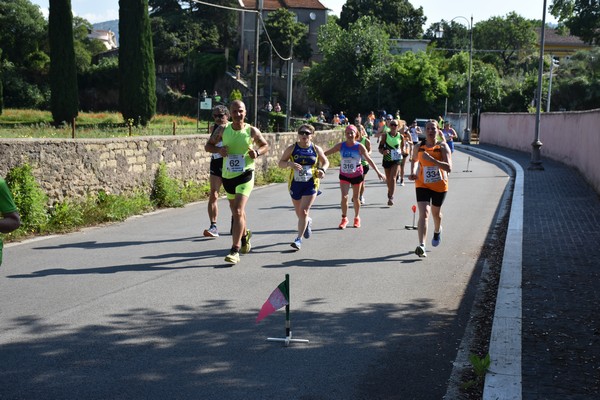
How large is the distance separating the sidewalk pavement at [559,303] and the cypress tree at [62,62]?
32.1m

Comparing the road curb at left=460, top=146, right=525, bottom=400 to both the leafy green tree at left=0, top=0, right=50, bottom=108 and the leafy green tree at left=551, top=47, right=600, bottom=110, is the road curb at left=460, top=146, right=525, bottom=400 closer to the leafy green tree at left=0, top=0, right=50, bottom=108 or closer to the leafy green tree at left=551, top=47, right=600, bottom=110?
the leafy green tree at left=551, top=47, right=600, bottom=110

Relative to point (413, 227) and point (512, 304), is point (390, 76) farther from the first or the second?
point (512, 304)

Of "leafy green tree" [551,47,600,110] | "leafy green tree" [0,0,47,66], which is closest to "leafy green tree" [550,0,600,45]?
"leafy green tree" [551,47,600,110]

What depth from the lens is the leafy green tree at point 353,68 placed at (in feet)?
241

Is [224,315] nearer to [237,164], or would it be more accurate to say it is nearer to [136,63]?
[237,164]

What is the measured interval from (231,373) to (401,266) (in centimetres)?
467

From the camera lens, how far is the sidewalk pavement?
552cm

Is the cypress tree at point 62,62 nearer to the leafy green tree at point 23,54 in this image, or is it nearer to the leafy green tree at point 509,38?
the leafy green tree at point 23,54

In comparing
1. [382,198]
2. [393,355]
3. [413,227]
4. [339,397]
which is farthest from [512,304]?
[382,198]

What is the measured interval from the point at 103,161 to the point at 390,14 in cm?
9733

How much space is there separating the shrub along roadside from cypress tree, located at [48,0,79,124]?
28.2 meters

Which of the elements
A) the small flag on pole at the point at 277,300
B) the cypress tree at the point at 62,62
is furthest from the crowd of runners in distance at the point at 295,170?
the cypress tree at the point at 62,62

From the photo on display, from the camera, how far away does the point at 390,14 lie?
107m

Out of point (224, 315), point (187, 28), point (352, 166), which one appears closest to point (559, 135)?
point (352, 166)
